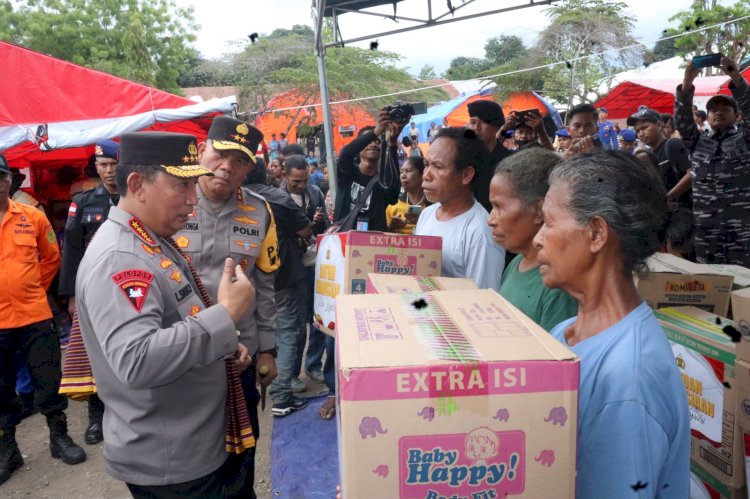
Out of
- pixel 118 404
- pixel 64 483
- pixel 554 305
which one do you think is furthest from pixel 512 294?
pixel 64 483

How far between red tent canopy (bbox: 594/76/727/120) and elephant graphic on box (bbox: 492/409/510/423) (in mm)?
11607

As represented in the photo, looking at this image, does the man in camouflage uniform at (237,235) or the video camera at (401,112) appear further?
the video camera at (401,112)

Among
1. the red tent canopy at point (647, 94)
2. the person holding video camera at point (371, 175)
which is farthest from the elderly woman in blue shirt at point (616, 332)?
the red tent canopy at point (647, 94)

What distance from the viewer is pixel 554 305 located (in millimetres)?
1627

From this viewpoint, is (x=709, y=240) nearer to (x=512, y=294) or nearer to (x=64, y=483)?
(x=512, y=294)

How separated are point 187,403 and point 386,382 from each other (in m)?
1.09

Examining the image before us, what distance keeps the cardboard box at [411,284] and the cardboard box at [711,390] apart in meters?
0.86

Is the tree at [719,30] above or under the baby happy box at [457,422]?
above

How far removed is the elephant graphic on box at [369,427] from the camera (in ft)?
3.07

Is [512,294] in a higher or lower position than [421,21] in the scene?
lower

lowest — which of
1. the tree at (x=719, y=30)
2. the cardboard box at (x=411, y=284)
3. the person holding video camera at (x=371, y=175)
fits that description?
the cardboard box at (x=411, y=284)

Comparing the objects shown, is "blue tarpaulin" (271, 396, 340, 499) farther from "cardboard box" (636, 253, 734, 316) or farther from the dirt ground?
"cardboard box" (636, 253, 734, 316)

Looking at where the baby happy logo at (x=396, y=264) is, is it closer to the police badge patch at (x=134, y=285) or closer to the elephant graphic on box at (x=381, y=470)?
the police badge patch at (x=134, y=285)

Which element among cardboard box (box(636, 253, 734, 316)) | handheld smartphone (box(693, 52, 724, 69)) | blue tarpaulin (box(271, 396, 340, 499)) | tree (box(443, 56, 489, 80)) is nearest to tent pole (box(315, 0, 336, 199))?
blue tarpaulin (box(271, 396, 340, 499))
